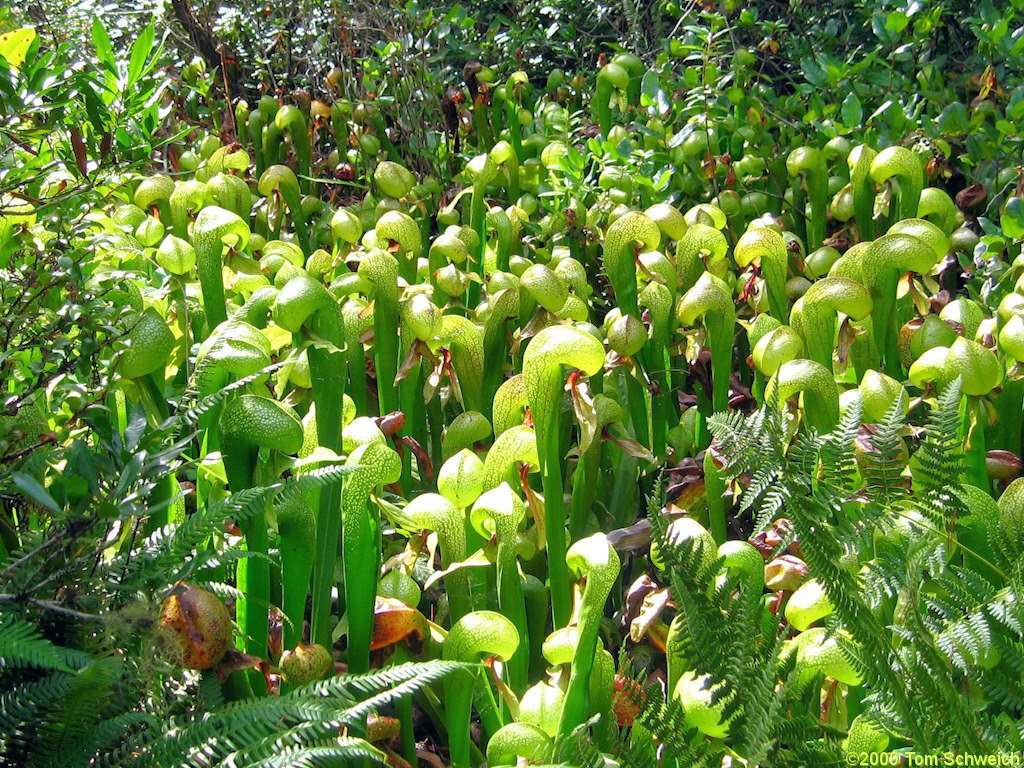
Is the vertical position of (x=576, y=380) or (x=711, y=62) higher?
(x=711, y=62)

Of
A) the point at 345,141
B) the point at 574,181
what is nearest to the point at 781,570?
the point at 574,181

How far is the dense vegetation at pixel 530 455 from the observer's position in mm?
710

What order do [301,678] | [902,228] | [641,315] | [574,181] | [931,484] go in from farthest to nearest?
[574,181], [641,315], [902,228], [301,678], [931,484]

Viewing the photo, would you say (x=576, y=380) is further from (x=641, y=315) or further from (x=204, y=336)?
(x=204, y=336)

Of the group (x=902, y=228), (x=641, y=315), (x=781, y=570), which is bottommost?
(x=781, y=570)

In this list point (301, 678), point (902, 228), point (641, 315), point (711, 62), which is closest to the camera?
point (301, 678)

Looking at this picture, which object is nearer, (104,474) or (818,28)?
(104,474)

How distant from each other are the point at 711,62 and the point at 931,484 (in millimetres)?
1571

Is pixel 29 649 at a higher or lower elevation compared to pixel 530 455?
higher

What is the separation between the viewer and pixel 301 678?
0.93m

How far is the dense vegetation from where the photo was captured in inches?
28.0

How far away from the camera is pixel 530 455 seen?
3.61ft

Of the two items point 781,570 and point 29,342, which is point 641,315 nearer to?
point 781,570

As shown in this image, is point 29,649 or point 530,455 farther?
point 530,455
